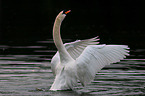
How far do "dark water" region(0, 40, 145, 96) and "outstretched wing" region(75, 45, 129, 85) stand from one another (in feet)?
1.66

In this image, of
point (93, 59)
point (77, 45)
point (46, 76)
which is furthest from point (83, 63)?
point (46, 76)

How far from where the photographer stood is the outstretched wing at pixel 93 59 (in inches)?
482

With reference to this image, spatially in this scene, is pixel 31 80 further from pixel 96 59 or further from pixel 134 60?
pixel 134 60

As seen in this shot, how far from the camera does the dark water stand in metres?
12.1

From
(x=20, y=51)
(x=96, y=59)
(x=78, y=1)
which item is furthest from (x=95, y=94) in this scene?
(x=78, y=1)

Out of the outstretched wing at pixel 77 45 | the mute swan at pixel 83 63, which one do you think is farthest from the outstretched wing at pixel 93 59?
the outstretched wing at pixel 77 45

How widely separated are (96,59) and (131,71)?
331cm

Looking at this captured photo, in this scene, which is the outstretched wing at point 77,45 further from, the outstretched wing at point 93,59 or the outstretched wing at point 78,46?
the outstretched wing at point 93,59

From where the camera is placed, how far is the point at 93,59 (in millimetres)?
12344

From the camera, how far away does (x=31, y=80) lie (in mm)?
13781

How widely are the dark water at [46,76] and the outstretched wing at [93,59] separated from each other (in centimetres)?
51

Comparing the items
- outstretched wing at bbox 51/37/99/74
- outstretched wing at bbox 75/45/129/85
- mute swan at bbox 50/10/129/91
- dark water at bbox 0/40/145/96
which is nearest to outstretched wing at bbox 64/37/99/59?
outstretched wing at bbox 51/37/99/74

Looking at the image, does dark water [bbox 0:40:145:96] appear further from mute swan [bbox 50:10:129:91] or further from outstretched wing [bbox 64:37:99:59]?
outstretched wing [bbox 64:37:99:59]

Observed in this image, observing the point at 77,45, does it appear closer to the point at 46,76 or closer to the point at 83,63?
the point at 46,76
